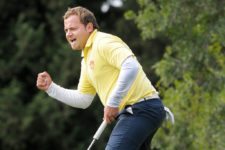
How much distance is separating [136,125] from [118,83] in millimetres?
321

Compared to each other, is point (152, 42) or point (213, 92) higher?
point (213, 92)

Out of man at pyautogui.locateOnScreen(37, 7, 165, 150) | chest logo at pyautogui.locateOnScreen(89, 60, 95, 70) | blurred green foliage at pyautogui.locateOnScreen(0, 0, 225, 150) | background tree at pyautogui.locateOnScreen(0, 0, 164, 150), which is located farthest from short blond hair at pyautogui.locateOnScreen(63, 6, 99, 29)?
background tree at pyautogui.locateOnScreen(0, 0, 164, 150)

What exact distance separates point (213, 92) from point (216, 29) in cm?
86

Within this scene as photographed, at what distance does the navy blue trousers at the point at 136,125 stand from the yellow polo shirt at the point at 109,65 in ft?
0.22

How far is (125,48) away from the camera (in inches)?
250

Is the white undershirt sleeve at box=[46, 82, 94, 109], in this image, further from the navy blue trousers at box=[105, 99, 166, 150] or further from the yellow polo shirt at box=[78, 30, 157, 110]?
the navy blue trousers at box=[105, 99, 166, 150]

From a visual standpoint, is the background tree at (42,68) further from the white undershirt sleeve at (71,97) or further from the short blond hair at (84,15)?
the short blond hair at (84,15)

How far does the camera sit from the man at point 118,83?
20.7ft

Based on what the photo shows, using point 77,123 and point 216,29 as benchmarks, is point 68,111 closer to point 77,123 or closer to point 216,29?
point 77,123

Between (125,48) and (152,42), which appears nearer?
(125,48)

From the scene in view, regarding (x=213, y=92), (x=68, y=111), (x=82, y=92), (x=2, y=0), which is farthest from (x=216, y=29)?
(x=2, y=0)

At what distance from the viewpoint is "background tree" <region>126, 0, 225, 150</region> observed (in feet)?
41.5

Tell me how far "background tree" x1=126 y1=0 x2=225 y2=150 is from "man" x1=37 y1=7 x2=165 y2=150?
5.86m

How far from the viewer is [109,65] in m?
6.44
